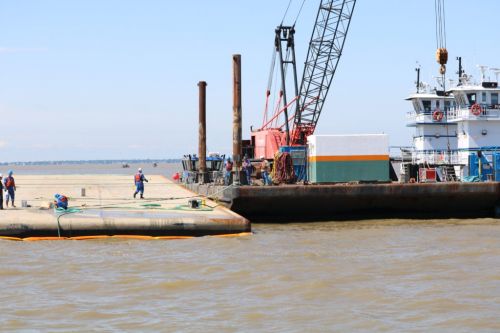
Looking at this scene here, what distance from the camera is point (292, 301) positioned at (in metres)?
15.2

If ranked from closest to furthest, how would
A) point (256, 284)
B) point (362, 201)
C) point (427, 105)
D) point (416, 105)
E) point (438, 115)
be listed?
point (256, 284) < point (362, 201) < point (438, 115) < point (427, 105) < point (416, 105)

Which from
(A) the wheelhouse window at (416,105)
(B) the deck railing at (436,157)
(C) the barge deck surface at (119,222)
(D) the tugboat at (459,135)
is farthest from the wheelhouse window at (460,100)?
(C) the barge deck surface at (119,222)

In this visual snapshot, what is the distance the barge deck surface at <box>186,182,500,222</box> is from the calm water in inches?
161

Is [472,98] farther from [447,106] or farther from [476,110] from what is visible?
[447,106]

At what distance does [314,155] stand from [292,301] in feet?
57.4

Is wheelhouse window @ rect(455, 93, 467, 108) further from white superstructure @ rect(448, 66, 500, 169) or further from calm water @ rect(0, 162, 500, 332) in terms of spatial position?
calm water @ rect(0, 162, 500, 332)

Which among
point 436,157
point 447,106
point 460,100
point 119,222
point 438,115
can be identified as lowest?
point 119,222

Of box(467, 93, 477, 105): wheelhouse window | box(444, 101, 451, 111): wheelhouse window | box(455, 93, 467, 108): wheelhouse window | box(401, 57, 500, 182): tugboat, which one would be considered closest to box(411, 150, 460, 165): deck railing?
box(401, 57, 500, 182): tugboat

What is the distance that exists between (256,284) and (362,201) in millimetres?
13714

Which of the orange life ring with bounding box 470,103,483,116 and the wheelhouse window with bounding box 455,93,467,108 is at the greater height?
the wheelhouse window with bounding box 455,93,467,108

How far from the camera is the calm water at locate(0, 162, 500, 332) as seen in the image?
1369cm

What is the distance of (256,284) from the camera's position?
16891 millimetres

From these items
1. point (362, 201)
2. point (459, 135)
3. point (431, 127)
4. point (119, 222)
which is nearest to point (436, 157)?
point (459, 135)

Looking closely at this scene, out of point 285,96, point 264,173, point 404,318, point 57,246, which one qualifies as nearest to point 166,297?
point 404,318
